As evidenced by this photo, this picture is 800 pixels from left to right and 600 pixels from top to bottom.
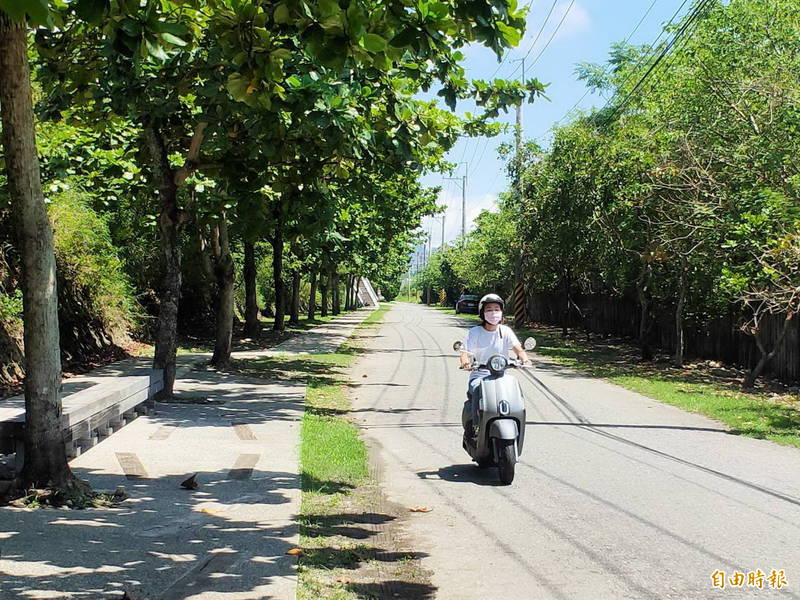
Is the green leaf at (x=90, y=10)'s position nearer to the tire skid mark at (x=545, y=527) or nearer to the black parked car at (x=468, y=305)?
the tire skid mark at (x=545, y=527)

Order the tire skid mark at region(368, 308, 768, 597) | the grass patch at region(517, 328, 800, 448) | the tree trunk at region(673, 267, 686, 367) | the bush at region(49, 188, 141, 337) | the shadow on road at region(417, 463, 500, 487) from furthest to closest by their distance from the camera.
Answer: the tree trunk at region(673, 267, 686, 367), the bush at region(49, 188, 141, 337), the grass patch at region(517, 328, 800, 448), the shadow on road at region(417, 463, 500, 487), the tire skid mark at region(368, 308, 768, 597)

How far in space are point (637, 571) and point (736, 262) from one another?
14.3 m

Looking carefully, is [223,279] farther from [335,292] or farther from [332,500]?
[335,292]

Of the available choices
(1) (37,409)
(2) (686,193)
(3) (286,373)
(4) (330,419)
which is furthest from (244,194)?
(2) (686,193)

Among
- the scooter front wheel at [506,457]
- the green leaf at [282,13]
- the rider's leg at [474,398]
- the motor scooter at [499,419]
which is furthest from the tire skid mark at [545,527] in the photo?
the green leaf at [282,13]

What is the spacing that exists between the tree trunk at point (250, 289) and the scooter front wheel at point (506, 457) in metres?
16.5

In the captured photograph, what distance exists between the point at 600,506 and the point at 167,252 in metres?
7.83

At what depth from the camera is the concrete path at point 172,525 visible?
14.6 feet

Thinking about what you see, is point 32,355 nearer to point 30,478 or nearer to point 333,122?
point 30,478

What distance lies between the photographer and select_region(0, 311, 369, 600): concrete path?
445cm

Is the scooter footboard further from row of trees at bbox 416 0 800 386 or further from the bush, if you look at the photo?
the bush

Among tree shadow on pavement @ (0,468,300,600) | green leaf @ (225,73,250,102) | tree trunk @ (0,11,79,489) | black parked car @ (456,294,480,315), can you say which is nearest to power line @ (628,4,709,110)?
green leaf @ (225,73,250,102)

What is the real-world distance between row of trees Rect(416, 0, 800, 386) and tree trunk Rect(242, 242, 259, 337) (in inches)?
381

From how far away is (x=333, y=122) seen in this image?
Result: 7707mm
